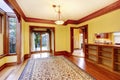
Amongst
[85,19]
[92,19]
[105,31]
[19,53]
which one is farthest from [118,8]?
[19,53]

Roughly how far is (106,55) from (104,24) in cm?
145

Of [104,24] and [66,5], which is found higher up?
[66,5]

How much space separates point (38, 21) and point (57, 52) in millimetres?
2725

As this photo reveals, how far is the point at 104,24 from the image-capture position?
3.91 meters

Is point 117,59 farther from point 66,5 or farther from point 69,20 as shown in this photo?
point 69,20

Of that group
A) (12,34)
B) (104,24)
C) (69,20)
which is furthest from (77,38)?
(12,34)

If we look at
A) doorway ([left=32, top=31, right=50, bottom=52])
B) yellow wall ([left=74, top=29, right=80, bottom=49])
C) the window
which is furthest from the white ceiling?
yellow wall ([left=74, top=29, right=80, bottom=49])

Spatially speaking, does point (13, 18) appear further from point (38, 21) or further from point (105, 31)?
point (105, 31)

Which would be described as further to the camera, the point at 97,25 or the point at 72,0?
the point at 97,25

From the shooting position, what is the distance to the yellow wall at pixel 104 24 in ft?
10.8

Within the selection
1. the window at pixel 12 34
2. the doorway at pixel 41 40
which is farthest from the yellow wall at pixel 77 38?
the window at pixel 12 34

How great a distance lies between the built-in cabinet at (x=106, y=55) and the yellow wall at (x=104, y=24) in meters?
0.77

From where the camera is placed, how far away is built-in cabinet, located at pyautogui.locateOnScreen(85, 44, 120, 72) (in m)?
2.95

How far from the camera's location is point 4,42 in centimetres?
385
